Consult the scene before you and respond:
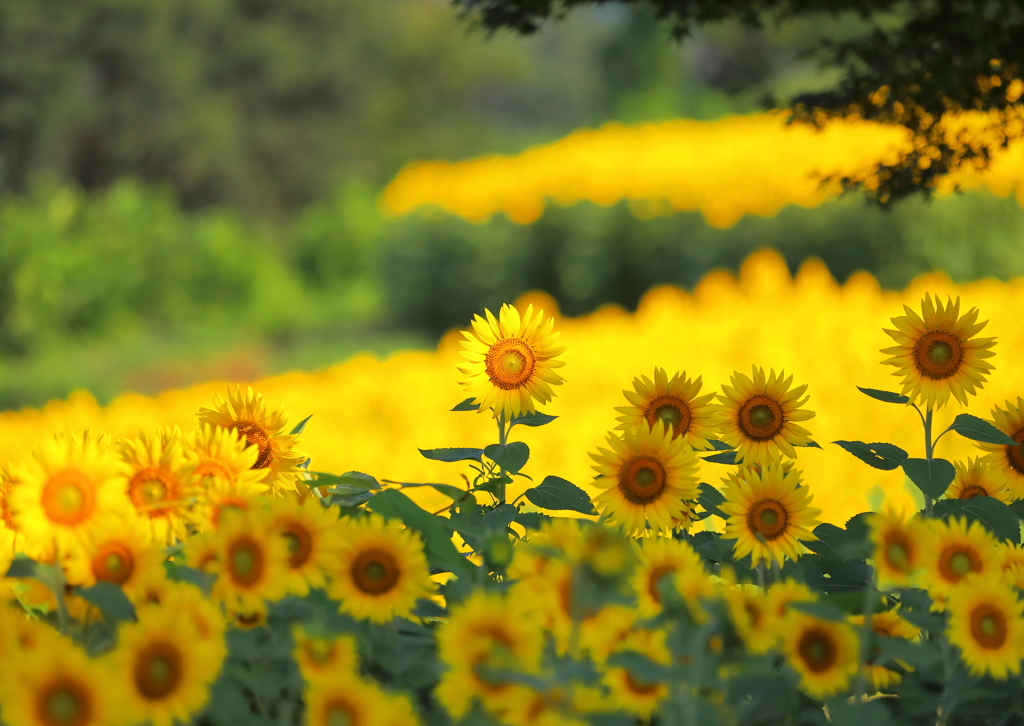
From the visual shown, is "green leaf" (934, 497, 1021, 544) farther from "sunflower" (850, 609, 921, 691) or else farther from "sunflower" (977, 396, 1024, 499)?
"sunflower" (850, 609, 921, 691)

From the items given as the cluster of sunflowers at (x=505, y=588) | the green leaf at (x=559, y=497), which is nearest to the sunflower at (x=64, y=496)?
the cluster of sunflowers at (x=505, y=588)

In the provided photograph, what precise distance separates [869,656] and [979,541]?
9.0 inches

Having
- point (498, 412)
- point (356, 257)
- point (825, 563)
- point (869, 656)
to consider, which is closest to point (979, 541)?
point (869, 656)

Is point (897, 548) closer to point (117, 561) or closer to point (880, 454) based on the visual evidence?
point (880, 454)

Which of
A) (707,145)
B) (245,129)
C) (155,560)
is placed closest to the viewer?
(155,560)

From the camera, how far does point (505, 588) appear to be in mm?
1517

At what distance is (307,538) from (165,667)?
0.85 ft

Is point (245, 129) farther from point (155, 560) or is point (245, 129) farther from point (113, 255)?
point (155, 560)

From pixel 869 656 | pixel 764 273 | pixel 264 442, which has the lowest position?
pixel 869 656

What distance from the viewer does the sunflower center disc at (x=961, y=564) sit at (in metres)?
1.53

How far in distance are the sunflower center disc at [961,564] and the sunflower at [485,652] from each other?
0.62 meters

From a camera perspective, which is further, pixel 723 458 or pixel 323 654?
pixel 723 458

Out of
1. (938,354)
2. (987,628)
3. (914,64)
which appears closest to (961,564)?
(987,628)

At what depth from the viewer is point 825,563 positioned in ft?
6.23
